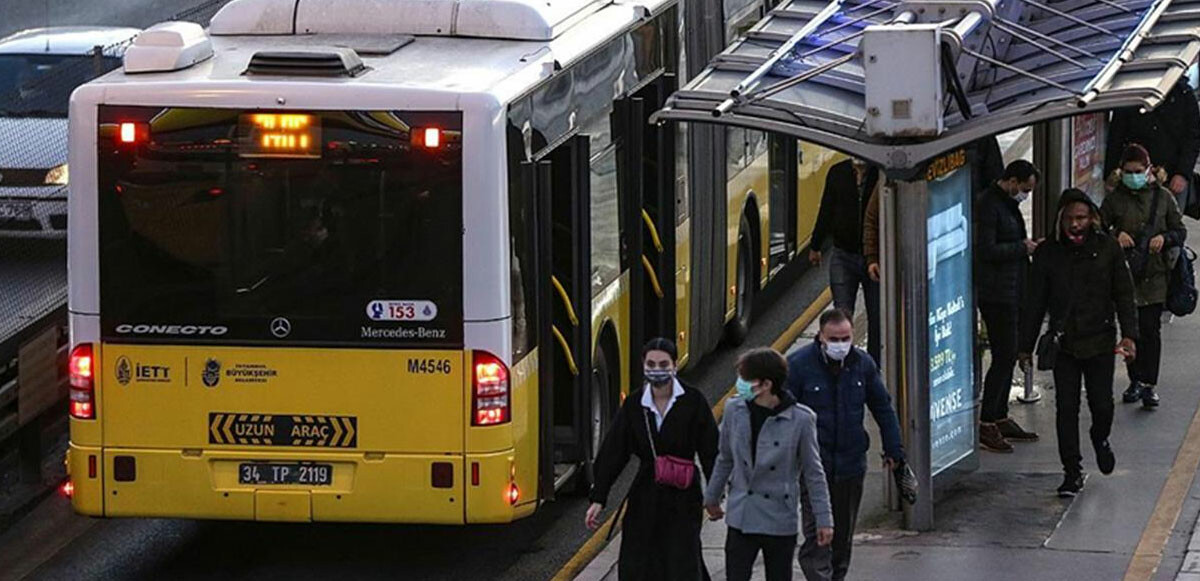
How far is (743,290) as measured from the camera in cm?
1786

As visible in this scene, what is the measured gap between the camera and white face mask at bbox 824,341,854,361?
10773mm

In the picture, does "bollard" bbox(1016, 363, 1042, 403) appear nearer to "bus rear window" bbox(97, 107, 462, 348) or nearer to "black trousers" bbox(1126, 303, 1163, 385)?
"black trousers" bbox(1126, 303, 1163, 385)

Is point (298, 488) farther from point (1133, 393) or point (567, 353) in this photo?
point (1133, 393)

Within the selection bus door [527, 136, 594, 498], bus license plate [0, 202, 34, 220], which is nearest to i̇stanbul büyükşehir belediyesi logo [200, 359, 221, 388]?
bus door [527, 136, 594, 498]

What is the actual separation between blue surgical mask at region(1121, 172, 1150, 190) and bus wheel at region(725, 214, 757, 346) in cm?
350

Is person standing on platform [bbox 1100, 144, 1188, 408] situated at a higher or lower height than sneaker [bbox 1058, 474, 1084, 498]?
higher

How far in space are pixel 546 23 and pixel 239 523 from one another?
3.53 metres

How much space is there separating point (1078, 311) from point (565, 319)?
2.87m

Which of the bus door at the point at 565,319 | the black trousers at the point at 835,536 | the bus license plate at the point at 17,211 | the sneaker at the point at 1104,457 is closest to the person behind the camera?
the black trousers at the point at 835,536

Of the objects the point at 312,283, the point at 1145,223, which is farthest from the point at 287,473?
the point at 1145,223

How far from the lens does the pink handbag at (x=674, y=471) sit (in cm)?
1038

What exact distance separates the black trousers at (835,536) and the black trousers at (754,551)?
0.88 ft

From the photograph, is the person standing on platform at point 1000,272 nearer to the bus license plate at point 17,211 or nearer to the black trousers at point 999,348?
the black trousers at point 999,348

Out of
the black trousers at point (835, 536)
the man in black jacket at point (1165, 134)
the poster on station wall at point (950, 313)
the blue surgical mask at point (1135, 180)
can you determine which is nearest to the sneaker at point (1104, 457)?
the poster on station wall at point (950, 313)
